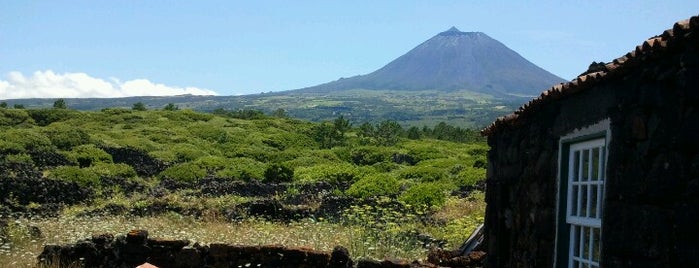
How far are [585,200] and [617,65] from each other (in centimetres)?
148

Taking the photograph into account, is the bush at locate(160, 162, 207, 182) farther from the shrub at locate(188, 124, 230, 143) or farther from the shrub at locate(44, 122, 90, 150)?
the shrub at locate(188, 124, 230, 143)

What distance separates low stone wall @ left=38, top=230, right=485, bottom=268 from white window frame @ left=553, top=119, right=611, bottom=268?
3695 millimetres

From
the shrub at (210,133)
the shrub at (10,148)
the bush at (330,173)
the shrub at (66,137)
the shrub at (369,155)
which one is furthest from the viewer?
the shrub at (210,133)

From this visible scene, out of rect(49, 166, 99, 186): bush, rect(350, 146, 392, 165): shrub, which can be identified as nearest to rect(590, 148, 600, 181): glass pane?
rect(49, 166, 99, 186): bush

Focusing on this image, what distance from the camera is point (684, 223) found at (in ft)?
14.5

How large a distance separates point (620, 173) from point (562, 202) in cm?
134

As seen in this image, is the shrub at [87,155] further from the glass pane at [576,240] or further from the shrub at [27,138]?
the glass pane at [576,240]

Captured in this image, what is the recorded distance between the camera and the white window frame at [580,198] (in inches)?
226

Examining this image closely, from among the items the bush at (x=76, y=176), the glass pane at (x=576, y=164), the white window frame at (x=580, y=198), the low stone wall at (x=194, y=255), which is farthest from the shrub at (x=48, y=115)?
the glass pane at (x=576, y=164)

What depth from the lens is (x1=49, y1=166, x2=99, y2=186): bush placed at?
25.4 metres

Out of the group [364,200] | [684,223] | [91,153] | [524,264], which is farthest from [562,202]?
[91,153]

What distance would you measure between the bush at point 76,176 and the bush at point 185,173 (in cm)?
344

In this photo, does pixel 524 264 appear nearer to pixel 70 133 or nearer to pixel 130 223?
pixel 130 223

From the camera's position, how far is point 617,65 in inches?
203
